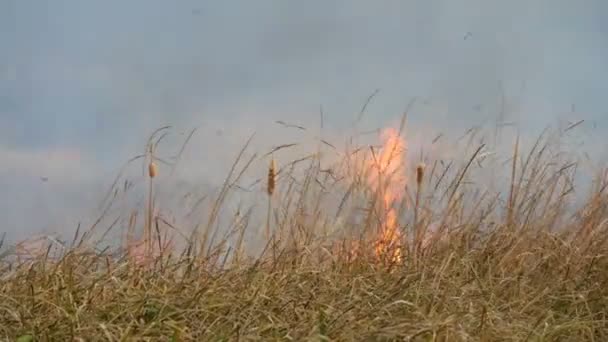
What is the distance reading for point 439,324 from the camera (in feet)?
8.71

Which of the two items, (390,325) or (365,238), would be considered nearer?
(390,325)

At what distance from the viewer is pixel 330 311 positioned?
293cm

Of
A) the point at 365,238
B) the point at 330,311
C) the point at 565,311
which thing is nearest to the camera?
the point at 330,311

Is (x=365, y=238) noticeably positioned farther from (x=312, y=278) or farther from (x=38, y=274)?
(x=38, y=274)

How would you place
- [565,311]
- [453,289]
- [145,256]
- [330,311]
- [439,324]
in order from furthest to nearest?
1. [145,256]
2. [565,311]
3. [453,289]
4. [330,311]
5. [439,324]

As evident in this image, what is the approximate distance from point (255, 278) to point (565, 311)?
130 cm

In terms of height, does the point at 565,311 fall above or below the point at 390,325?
below

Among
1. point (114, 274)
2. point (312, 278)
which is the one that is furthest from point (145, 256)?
point (312, 278)

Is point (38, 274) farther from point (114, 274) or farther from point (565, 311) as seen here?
point (565, 311)

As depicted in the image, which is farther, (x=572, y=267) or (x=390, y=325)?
(x=572, y=267)

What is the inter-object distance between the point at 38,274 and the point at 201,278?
0.66m

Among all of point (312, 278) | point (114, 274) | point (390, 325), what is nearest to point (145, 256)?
point (114, 274)

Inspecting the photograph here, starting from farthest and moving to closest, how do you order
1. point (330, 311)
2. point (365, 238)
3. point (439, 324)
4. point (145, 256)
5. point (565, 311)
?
point (365, 238)
point (145, 256)
point (565, 311)
point (330, 311)
point (439, 324)

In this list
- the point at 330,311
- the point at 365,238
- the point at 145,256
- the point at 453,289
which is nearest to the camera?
the point at 330,311
